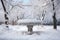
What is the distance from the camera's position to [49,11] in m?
18.7

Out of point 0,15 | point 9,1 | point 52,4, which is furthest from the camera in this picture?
point 0,15

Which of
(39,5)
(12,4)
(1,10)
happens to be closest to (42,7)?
(39,5)

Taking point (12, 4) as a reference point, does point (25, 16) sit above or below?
below

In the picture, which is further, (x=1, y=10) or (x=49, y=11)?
(x=1, y=10)

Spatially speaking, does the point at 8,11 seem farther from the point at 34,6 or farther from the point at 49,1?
the point at 49,1

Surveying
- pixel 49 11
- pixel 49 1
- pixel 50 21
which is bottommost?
pixel 50 21

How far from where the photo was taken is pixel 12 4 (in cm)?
1969

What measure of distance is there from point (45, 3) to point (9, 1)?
498 centimetres

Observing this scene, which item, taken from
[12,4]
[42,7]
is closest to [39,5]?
[42,7]

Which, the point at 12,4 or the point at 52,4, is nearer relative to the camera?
the point at 52,4

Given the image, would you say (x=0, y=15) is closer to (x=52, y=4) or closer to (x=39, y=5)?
(x=39, y=5)

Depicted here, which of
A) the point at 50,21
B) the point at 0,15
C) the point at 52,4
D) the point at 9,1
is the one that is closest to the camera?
the point at 52,4

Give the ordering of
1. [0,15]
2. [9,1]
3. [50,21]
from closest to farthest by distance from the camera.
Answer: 1. [9,1]
2. [0,15]
3. [50,21]

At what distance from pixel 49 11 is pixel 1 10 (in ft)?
22.7
